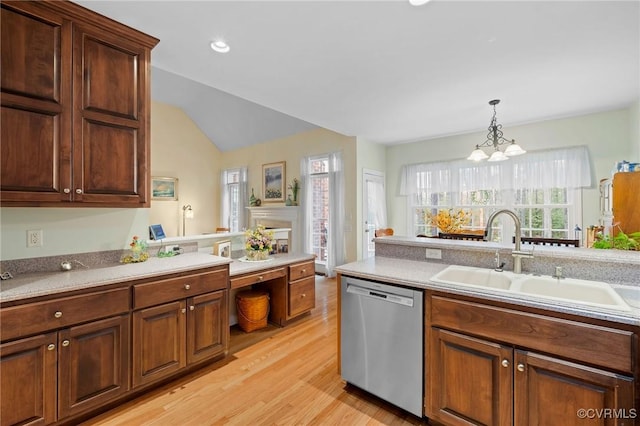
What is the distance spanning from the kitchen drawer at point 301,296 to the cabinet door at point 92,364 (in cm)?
164

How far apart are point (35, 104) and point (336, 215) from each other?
4257mm

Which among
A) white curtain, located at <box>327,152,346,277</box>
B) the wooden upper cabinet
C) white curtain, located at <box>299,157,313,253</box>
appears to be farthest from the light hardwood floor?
white curtain, located at <box>299,157,313,253</box>

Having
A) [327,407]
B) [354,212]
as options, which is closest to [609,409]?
[327,407]

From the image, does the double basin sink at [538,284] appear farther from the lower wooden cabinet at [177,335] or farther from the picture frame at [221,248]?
the picture frame at [221,248]

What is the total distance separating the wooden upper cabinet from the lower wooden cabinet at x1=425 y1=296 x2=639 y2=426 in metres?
2.35

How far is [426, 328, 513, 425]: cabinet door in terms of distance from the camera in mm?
1438

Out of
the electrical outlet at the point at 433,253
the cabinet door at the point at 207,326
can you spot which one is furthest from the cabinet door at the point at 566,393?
the cabinet door at the point at 207,326

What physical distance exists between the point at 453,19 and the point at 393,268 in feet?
5.95

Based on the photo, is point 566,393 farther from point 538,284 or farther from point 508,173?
point 508,173

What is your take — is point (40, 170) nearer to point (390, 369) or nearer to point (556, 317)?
point (390, 369)

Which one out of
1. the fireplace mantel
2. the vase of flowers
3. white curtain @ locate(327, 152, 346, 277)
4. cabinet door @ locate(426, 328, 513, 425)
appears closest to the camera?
cabinet door @ locate(426, 328, 513, 425)

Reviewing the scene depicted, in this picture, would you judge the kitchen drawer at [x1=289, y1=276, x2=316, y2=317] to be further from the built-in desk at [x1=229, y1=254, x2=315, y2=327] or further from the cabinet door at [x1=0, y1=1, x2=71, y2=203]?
the cabinet door at [x1=0, y1=1, x2=71, y2=203]

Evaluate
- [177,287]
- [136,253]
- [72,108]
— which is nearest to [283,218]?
[136,253]

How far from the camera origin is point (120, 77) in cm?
201
